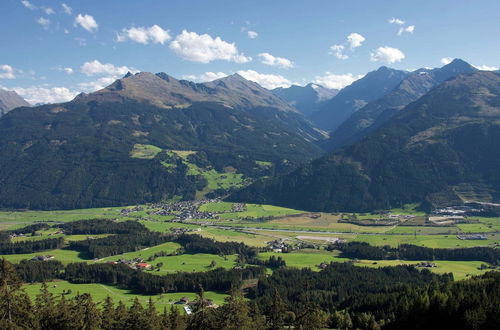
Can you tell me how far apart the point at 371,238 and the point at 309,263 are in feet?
167

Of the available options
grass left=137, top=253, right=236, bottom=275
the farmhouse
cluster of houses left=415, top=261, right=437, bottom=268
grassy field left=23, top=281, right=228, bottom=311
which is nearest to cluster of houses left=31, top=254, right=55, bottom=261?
grass left=137, top=253, right=236, bottom=275

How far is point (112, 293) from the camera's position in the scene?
12381 cm

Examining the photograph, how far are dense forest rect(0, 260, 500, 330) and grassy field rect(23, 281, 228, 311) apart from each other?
15605 millimetres

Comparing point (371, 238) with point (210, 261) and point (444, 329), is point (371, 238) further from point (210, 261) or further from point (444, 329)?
point (444, 329)

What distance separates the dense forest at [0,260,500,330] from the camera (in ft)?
174

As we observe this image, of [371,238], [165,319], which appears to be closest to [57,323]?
[165,319]

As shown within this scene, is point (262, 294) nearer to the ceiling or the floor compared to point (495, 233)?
nearer to the floor

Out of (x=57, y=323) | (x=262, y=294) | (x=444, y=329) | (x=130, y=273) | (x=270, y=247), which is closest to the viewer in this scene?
(x=57, y=323)

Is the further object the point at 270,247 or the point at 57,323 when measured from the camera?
the point at 270,247

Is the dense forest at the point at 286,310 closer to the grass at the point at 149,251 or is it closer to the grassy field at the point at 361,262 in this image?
the grassy field at the point at 361,262

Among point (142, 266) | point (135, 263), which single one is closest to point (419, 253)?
point (142, 266)

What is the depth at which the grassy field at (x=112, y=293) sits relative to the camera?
379 ft

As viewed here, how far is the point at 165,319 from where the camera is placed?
229 feet

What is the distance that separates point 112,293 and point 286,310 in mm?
73208
